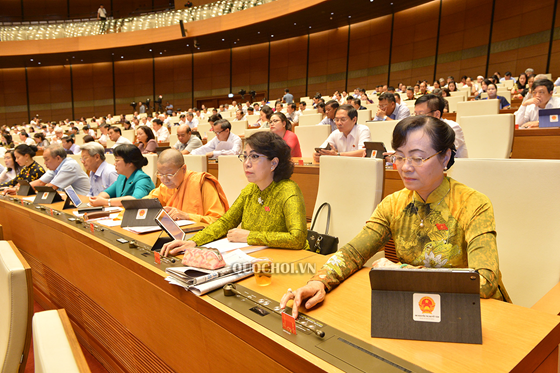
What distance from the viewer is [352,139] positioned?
11.5 ft

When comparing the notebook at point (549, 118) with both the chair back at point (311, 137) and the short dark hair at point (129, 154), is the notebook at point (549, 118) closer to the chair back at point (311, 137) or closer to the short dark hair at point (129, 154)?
the chair back at point (311, 137)

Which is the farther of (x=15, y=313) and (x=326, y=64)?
(x=326, y=64)

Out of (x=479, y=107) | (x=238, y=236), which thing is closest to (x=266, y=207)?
(x=238, y=236)

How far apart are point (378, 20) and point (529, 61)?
16.1 ft

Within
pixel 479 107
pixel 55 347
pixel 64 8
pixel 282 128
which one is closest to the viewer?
pixel 55 347

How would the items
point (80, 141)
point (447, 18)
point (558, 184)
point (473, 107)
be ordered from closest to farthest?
point (558, 184) → point (473, 107) → point (80, 141) → point (447, 18)

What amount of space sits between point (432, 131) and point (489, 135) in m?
2.32

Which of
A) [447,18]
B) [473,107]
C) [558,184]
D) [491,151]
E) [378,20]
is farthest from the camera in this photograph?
[378,20]

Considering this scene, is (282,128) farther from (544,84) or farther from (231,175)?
(544,84)

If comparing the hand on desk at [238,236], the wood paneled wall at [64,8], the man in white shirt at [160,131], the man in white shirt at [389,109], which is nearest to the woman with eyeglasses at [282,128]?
the man in white shirt at [389,109]

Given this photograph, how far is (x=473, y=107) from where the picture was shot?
13.6 feet

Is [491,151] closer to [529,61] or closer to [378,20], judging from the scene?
[529,61]

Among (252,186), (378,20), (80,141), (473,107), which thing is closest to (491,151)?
(473,107)

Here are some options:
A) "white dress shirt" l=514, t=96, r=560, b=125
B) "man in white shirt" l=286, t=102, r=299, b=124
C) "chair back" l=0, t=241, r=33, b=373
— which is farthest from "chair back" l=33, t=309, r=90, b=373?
"man in white shirt" l=286, t=102, r=299, b=124
